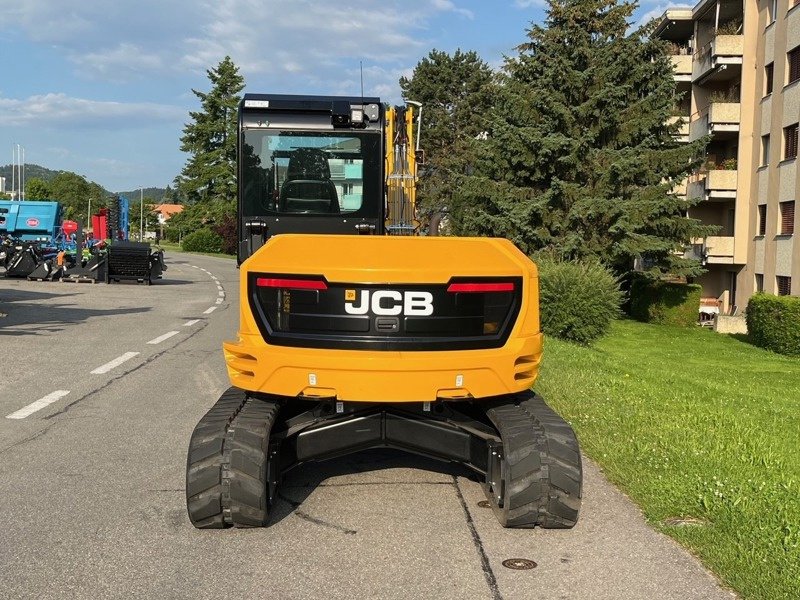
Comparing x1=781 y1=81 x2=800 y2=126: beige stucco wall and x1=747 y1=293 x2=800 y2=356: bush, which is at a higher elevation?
x1=781 y1=81 x2=800 y2=126: beige stucco wall

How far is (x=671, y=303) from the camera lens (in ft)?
120

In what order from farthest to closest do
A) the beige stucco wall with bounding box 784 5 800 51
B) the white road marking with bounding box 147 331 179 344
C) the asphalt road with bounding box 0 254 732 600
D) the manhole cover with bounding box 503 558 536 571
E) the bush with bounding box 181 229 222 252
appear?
the bush with bounding box 181 229 222 252 → the beige stucco wall with bounding box 784 5 800 51 → the white road marking with bounding box 147 331 179 344 → the manhole cover with bounding box 503 558 536 571 → the asphalt road with bounding box 0 254 732 600

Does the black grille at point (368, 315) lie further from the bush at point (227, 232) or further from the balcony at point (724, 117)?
the bush at point (227, 232)

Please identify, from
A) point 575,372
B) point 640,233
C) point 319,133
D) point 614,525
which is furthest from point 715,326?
point 614,525

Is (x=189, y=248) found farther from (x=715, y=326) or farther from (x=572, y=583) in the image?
(x=572, y=583)

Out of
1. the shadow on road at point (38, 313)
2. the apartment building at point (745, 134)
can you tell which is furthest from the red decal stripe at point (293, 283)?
the apartment building at point (745, 134)

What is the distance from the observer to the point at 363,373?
441 centimetres

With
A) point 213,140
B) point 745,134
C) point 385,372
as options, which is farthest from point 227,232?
point 385,372

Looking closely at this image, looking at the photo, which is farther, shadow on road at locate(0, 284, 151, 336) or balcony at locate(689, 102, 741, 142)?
balcony at locate(689, 102, 741, 142)

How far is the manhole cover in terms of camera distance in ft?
13.4

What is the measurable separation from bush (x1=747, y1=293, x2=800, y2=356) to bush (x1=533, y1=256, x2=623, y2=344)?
8.38 metres

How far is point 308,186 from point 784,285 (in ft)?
93.4

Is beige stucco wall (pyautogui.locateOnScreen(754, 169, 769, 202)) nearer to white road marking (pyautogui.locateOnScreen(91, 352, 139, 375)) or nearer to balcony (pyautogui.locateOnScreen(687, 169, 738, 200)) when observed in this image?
balcony (pyautogui.locateOnScreen(687, 169, 738, 200))

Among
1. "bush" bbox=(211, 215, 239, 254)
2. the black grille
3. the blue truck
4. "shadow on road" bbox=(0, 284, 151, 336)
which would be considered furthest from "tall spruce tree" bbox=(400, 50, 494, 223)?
the black grille
